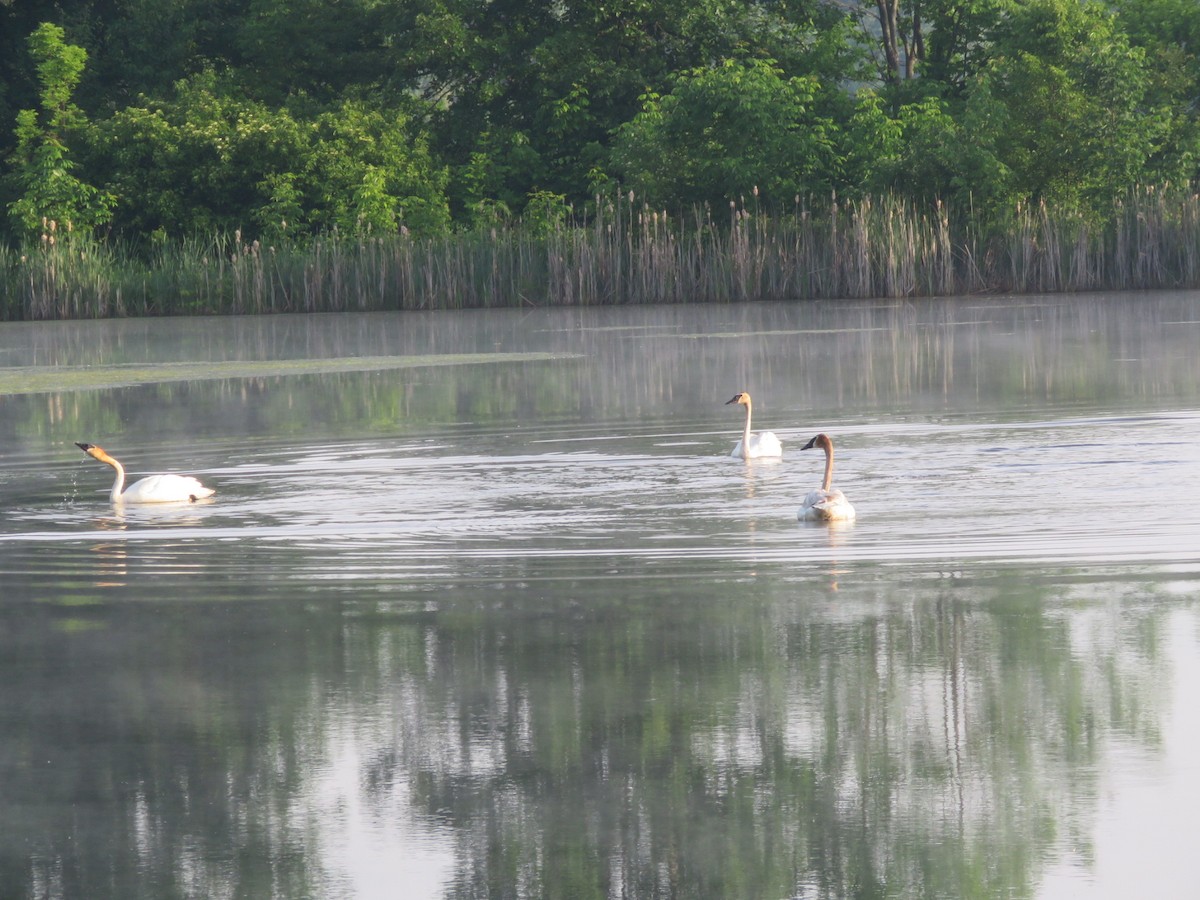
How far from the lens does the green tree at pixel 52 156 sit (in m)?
37.5

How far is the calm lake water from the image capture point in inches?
172

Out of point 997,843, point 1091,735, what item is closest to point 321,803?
point 997,843

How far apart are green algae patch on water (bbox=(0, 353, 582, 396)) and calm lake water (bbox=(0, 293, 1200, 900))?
4854 mm

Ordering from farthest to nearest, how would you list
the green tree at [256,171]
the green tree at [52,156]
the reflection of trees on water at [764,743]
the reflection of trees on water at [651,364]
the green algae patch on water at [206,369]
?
the green tree at [256,171] < the green tree at [52,156] < the green algae patch on water at [206,369] < the reflection of trees on water at [651,364] < the reflection of trees on water at [764,743]

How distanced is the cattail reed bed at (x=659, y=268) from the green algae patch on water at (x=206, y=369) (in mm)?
10033

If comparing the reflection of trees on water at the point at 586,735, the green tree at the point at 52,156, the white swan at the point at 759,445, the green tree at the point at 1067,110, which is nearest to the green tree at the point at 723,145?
the green tree at the point at 1067,110

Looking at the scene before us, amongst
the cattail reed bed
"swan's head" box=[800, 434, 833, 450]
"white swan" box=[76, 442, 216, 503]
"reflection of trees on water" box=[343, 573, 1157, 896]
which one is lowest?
"reflection of trees on water" box=[343, 573, 1157, 896]

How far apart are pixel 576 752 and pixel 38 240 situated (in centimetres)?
3393

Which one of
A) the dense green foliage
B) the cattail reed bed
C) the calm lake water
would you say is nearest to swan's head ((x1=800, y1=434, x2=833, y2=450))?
the calm lake water

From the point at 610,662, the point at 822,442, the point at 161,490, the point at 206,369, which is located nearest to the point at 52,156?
the point at 206,369

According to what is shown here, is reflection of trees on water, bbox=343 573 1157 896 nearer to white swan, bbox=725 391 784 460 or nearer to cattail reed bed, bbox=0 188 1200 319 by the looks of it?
white swan, bbox=725 391 784 460

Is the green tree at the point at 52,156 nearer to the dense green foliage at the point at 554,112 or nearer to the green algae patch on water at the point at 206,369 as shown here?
the dense green foliage at the point at 554,112

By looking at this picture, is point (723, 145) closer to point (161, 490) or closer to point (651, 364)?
point (651, 364)

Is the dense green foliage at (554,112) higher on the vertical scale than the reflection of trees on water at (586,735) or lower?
higher
